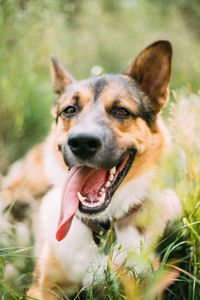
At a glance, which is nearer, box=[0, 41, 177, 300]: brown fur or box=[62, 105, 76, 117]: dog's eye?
box=[0, 41, 177, 300]: brown fur

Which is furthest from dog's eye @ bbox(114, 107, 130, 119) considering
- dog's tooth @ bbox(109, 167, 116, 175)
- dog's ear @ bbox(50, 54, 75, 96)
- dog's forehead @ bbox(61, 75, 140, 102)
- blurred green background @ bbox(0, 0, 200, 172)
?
blurred green background @ bbox(0, 0, 200, 172)

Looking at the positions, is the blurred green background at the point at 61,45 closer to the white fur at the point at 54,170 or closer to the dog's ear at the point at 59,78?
the dog's ear at the point at 59,78

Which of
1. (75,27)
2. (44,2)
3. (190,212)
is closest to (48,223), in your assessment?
(190,212)

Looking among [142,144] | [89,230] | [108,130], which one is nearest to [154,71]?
[142,144]

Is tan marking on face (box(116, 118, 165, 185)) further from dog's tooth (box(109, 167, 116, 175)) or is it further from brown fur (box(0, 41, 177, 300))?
dog's tooth (box(109, 167, 116, 175))

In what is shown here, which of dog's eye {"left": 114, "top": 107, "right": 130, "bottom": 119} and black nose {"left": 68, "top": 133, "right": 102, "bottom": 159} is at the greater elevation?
dog's eye {"left": 114, "top": 107, "right": 130, "bottom": 119}

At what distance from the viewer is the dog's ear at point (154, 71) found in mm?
2609

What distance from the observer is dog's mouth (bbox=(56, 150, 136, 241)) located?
7.04 ft

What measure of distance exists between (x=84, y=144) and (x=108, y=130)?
332 mm

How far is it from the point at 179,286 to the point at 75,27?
795 cm

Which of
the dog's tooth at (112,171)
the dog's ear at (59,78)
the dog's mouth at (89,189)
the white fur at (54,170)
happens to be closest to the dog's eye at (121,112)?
the dog's mouth at (89,189)

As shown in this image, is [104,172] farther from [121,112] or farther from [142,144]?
[121,112]

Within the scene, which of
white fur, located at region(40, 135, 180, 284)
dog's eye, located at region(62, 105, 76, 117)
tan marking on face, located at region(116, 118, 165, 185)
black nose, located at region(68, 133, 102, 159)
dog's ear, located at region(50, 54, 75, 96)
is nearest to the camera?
black nose, located at region(68, 133, 102, 159)

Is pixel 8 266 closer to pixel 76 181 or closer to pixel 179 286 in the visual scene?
pixel 76 181
